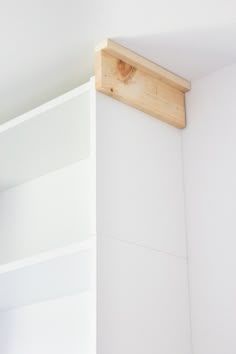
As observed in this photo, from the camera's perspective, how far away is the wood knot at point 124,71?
2092mm

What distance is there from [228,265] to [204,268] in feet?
0.30

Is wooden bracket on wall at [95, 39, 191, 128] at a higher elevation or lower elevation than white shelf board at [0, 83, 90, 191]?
higher

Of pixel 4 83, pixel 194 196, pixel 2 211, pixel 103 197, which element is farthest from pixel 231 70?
pixel 2 211

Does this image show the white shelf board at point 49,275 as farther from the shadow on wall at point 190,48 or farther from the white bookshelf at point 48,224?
the shadow on wall at point 190,48

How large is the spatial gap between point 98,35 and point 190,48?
0.96ft

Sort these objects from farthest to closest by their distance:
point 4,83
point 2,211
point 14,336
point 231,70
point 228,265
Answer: point 2,211 < point 14,336 < point 4,83 < point 231,70 < point 228,265

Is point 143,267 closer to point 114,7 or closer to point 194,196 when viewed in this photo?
point 194,196

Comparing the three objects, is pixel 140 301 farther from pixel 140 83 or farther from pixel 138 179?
pixel 140 83

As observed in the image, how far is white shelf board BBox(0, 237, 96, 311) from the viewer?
1913 mm

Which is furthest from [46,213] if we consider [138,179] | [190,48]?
[190,48]

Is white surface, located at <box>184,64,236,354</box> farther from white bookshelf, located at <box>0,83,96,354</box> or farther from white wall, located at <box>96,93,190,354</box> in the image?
white bookshelf, located at <box>0,83,96,354</box>

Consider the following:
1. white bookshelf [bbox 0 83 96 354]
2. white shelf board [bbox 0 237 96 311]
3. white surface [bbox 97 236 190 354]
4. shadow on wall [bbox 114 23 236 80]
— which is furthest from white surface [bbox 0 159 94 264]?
shadow on wall [bbox 114 23 236 80]

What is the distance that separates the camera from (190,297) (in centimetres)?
209

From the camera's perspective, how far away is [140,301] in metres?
1.94
